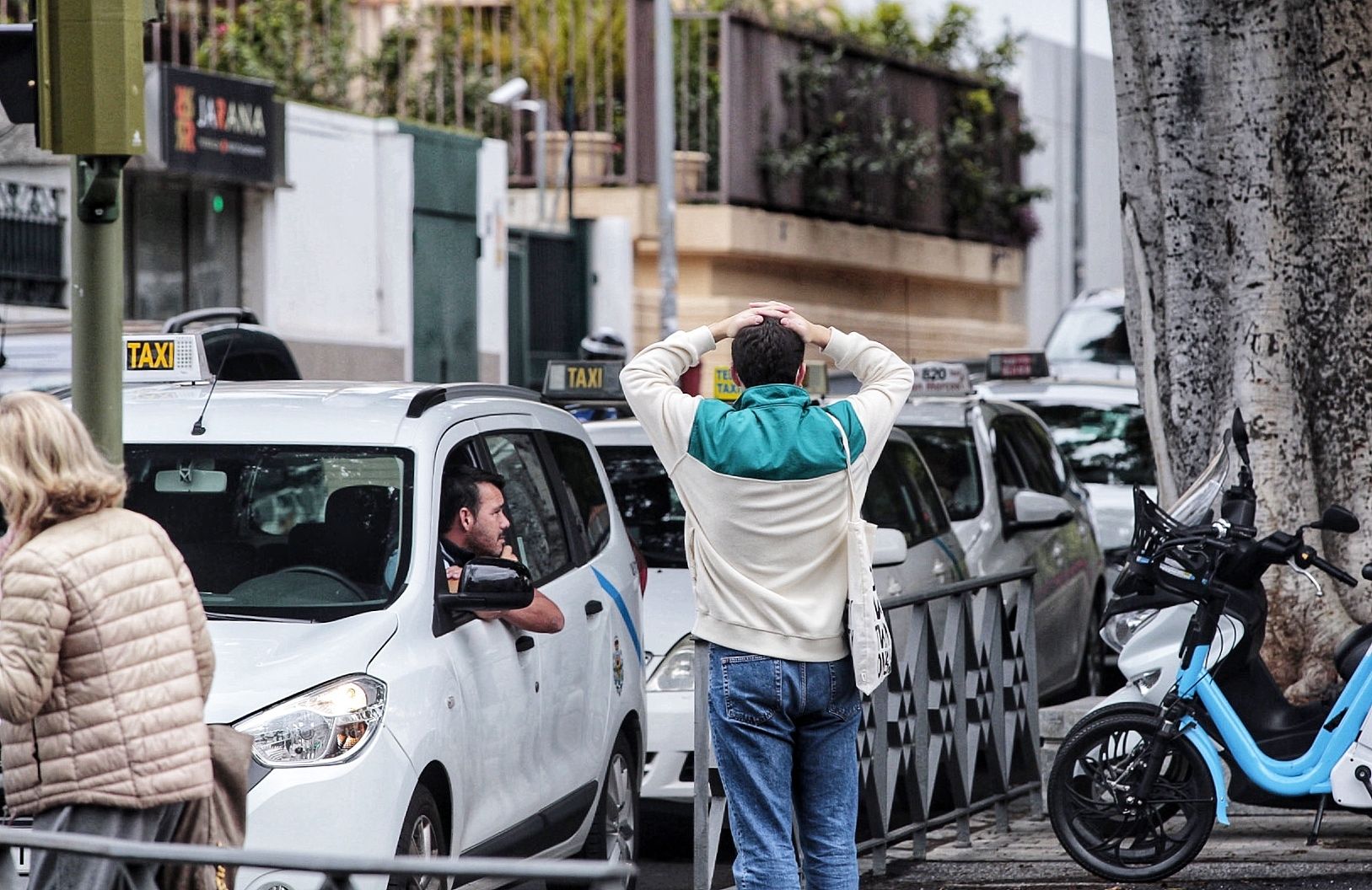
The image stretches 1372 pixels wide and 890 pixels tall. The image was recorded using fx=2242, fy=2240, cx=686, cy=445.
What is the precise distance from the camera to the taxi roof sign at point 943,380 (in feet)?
39.3

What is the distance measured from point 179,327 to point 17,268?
23.1 feet

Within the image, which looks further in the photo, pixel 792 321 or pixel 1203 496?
pixel 1203 496

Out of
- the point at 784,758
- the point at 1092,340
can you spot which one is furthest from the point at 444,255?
the point at 784,758

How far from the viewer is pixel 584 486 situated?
795 cm

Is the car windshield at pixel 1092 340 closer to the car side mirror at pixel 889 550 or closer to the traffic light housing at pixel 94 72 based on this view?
the car side mirror at pixel 889 550

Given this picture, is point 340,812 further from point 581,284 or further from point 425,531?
point 581,284

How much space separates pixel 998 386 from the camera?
49.8 ft

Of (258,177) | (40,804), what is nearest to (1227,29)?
(40,804)

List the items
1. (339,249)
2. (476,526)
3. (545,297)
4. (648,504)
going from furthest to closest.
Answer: (545,297) → (339,249) → (648,504) → (476,526)

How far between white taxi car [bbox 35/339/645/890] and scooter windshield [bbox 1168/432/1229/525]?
191cm

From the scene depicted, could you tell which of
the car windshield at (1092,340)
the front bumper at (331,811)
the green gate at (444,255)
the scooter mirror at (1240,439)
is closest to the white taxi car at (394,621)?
the front bumper at (331,811)

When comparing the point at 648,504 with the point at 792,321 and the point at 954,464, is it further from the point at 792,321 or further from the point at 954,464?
the point at 792,321

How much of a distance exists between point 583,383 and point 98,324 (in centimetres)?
426

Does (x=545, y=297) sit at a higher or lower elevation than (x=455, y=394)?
higher
